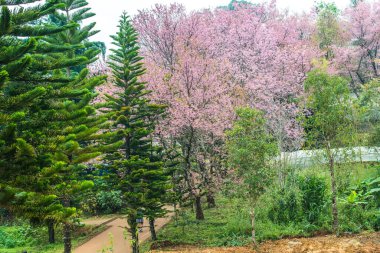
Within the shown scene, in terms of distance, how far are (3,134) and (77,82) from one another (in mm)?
3822

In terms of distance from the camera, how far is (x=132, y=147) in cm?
1143

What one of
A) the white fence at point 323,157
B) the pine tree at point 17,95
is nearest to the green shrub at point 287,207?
the white fence at point 323,157

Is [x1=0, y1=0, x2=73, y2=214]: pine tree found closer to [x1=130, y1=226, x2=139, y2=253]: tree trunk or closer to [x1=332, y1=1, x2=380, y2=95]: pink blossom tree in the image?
[x1=130, y1=226, x2=139, y2=253]: tree trunk

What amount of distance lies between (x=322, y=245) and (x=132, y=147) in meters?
6.17

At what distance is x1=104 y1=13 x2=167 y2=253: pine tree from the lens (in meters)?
10.5

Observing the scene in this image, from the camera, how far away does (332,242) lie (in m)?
9.18

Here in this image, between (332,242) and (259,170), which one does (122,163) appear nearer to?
(259,170)

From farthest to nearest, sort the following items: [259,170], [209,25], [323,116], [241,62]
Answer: [209,25] → [241,62] → [323,116] → [259,170]

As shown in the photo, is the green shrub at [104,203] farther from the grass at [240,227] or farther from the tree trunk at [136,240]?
the tree trunk at [136,240]

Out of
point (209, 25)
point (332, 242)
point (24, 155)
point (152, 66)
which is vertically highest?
point (209, 25)

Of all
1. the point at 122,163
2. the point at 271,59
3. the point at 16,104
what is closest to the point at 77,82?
the point at 122,163

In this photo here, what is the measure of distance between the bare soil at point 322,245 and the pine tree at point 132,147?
1.79 meters

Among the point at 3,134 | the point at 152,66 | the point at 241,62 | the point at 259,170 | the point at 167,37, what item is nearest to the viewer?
the point at 3,134

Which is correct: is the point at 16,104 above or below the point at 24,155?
above
